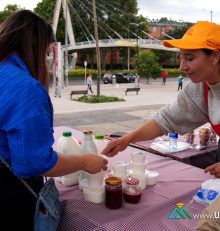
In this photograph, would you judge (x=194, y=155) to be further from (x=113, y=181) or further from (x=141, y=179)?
(x=113, y=181)

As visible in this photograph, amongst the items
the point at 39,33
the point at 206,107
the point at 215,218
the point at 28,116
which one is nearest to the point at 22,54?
the point at 39,33

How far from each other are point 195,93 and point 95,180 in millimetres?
904

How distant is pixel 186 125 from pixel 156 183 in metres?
0.51

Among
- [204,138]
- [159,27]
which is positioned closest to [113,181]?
[204,138]

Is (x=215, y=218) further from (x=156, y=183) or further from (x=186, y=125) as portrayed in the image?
(x=186, y=125)

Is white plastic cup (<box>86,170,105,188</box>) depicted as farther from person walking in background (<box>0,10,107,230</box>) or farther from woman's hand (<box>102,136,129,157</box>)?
woman's hand (<box>102,136,129,157</box>)

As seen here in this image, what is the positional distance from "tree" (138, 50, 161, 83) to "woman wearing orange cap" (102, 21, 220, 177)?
30.3 meters

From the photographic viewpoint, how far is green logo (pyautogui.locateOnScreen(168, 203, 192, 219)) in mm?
1458

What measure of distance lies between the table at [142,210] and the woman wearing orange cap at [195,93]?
23 centimetres

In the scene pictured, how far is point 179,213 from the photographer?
149 cm

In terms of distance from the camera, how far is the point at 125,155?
2.46 meters

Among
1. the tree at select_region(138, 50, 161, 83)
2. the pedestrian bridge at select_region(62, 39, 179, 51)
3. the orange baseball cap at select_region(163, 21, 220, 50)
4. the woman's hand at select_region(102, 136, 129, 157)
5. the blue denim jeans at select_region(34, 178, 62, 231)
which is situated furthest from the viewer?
the pedestrian bridge at select_region(62, 39, 179, 51)

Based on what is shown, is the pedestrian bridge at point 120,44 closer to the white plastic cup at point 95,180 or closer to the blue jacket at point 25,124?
the white plastic cup at point 95,180

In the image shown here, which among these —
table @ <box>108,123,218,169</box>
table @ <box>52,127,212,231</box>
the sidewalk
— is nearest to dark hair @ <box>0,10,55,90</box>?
table @ <box>52,127,212,231</box>
